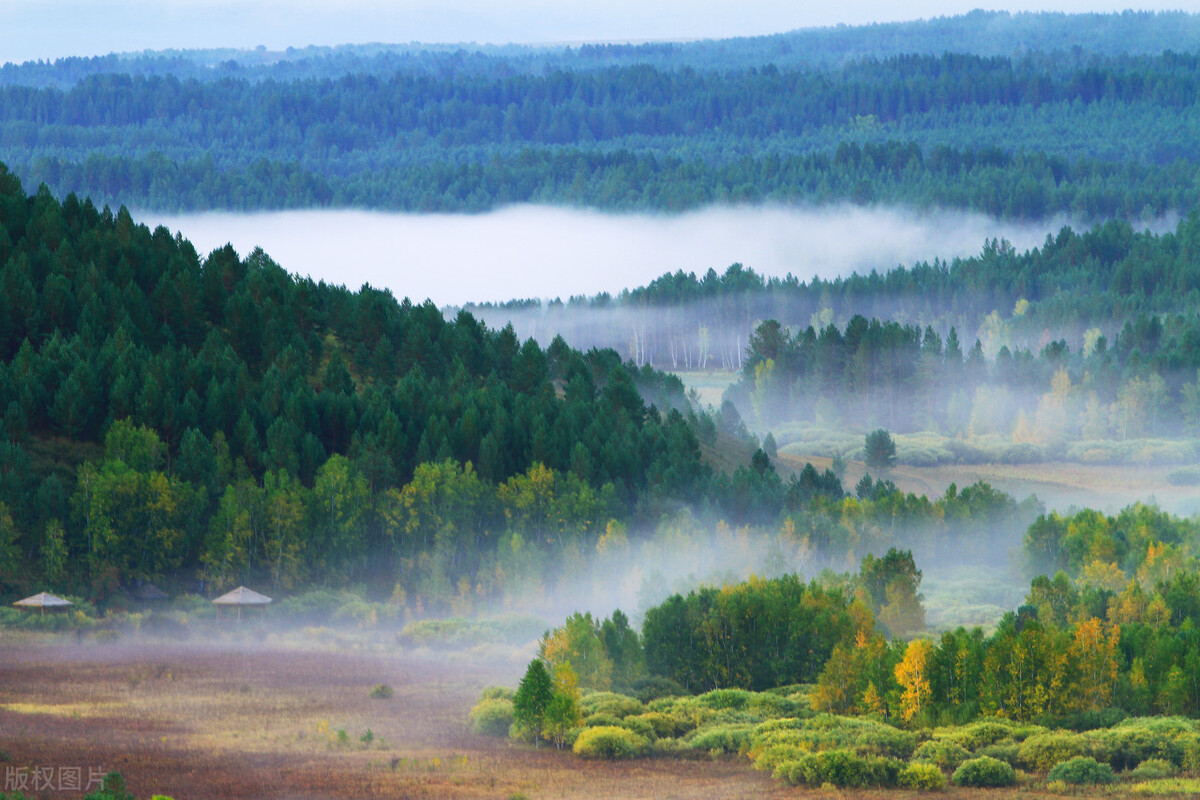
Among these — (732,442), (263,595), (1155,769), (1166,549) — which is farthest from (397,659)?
(732,442)

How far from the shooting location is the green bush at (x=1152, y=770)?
80.3 meters

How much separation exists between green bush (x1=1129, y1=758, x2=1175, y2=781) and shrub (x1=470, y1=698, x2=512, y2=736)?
28478 millimetres

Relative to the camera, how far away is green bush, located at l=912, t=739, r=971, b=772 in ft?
269

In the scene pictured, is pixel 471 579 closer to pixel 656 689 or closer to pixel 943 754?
pixel 656 689

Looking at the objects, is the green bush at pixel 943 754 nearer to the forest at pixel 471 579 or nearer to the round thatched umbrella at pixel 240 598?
the forest at pixel 471 579

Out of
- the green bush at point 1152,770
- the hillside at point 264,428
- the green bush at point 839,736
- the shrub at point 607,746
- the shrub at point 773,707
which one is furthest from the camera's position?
the hillside at point 264,428

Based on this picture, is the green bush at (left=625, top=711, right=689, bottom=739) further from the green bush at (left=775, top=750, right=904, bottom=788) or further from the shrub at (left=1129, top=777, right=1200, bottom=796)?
the shrub at (left=1129, top=777, right=1200, bottom=796)

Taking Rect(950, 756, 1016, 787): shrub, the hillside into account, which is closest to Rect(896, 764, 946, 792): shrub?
Rect(950, 756, 1016, 787): shrub

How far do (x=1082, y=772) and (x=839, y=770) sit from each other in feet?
33.6

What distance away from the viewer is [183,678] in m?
96.9

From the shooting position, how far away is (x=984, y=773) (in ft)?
261

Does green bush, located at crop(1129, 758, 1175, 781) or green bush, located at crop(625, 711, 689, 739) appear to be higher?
green bush, located at crop(625, 711, 689, 739)

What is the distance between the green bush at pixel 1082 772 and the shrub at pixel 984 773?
1.84m

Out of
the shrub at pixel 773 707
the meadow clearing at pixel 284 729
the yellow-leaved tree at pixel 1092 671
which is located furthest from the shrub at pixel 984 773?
the shrub at pixel 773 707
